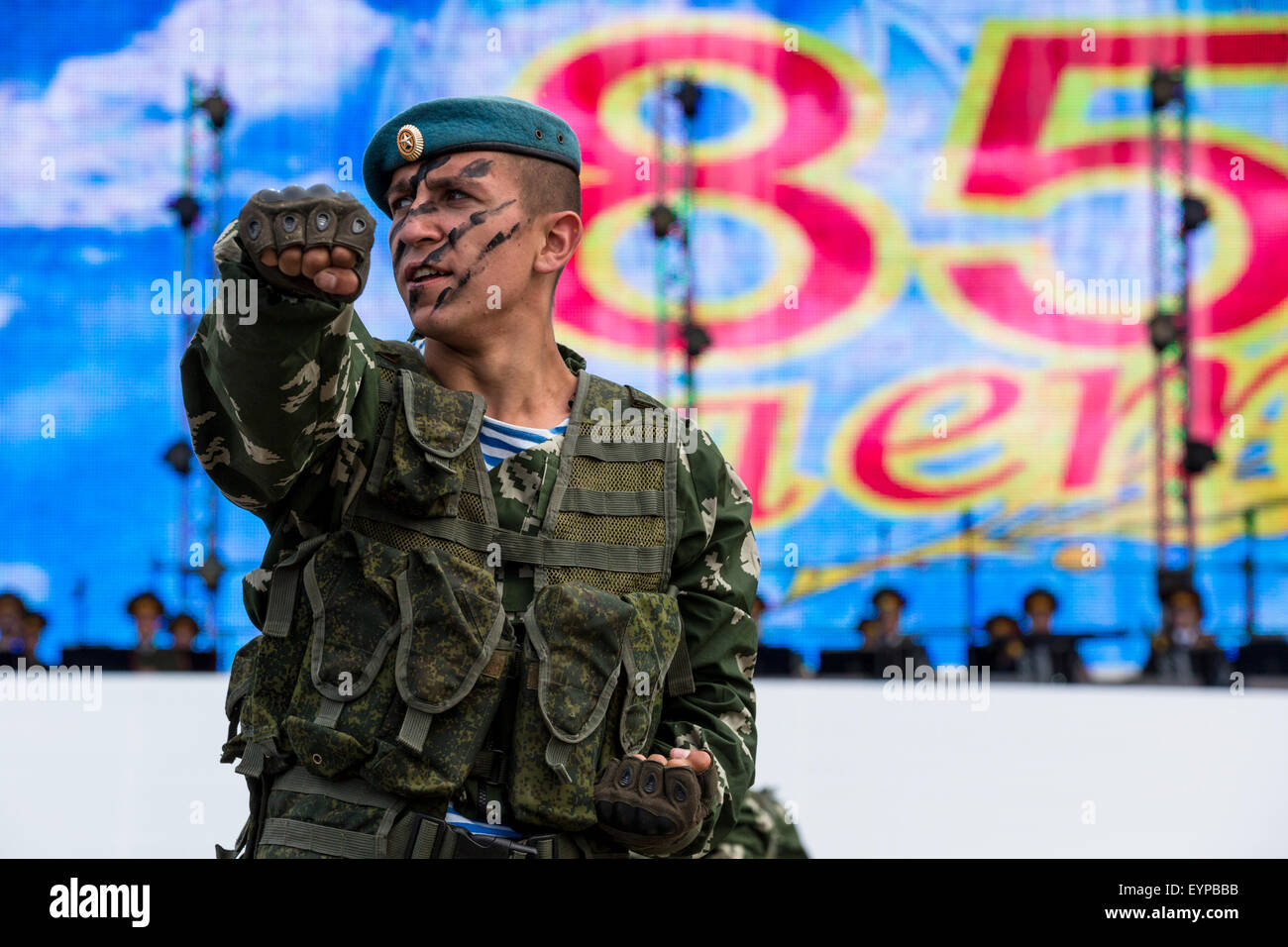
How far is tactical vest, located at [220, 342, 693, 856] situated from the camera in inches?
73.5

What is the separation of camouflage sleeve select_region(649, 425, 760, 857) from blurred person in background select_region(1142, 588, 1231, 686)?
17.5 ft

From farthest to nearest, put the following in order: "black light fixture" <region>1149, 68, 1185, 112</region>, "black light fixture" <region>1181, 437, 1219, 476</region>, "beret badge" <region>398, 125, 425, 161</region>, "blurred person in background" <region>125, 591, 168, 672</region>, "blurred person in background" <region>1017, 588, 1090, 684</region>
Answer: "black light fixture" <region>1149, 68, 1185, 112</region> → "black light fixture" <region>1181, 437, 1219, 476</region> → "blurred person in background" <region>125, 591, 168, 672</region> → "blurred person in background" <region>1017, 588, 1090, 684</region> → "beret badge" <region>398, 125, 425, 161</region>

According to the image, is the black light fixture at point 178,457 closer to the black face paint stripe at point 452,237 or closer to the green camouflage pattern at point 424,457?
the black face paint stripe at point 452,237

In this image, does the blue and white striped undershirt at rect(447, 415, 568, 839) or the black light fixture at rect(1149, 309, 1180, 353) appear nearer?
the blue and white striped undershirt at rect(447, 415, 568, 839)

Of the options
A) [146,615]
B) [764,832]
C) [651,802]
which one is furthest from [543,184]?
[146,615]

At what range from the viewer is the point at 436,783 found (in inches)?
73.2

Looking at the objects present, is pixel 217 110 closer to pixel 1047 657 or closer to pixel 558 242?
pixel 1047 657

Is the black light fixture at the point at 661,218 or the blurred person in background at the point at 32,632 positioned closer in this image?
the blurred person in background at the point at 32,632

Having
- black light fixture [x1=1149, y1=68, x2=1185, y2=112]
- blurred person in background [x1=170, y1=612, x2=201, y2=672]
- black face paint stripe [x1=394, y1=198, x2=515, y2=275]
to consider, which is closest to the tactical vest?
black face paint stripe [x1=394, y1=198, x2=515, y2=275]

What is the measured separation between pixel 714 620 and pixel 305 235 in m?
0.93

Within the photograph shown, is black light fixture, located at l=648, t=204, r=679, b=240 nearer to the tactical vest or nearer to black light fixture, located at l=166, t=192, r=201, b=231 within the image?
black light fixture, located at l=166, t=192, r=201, b=231

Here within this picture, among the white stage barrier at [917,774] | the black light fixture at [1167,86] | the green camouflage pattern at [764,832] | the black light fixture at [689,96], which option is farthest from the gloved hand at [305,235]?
the black light fixture at [1167,86]

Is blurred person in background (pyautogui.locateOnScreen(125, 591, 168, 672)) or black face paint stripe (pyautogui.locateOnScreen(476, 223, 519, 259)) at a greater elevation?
black face paint stripe (pyautogui.locateOnScreen(476, 223, 519, 259))

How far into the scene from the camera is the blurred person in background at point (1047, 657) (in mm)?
7074
